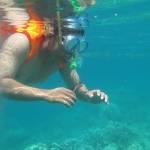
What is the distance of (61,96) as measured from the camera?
6863 mm

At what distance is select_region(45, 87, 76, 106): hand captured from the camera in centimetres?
678

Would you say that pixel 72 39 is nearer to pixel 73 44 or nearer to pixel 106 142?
pixel 73 44

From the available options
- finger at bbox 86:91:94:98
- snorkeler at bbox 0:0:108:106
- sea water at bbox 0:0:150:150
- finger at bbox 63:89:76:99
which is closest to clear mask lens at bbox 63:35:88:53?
snorkeler at bbox 0:0:108:106

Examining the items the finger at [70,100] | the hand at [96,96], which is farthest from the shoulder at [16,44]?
the hand at [96,96]

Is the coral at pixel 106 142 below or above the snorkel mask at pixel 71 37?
above

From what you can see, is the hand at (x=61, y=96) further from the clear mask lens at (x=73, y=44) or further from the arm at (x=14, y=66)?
the clear mask lens at (x=73, y=44)

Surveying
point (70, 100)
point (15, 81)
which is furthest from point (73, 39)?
point (70, 100)

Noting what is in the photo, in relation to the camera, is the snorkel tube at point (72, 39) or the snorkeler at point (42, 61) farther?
Result: the snorkel tube at point (72, 39)

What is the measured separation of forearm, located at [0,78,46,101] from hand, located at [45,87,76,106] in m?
0.21

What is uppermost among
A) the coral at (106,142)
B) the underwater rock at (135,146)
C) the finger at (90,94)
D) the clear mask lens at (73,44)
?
the coral at (106,142)

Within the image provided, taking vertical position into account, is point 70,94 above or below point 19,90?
below

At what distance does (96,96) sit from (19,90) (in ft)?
6.28

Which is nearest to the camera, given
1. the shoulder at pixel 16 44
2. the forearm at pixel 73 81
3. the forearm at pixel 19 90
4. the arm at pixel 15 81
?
the arm at pixel 15 81

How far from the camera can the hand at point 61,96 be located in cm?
678
